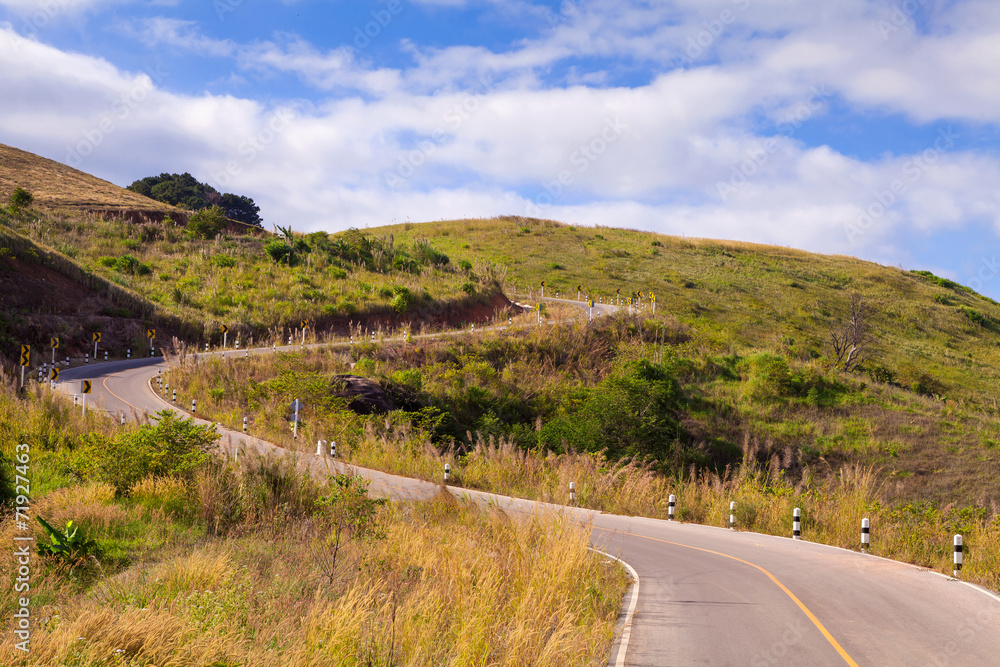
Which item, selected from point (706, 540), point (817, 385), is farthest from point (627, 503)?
point (817, 385)

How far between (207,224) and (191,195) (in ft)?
130

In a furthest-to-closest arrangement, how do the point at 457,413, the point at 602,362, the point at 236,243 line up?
the point at 236,243 → the point at 602,362 → the point at 457,413

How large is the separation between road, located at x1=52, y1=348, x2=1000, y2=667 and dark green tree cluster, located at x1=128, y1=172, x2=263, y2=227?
286 ft

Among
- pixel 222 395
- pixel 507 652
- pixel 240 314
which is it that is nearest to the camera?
pixel 507 652

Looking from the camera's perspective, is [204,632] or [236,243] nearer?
[204,632]

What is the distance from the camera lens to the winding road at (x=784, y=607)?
617 centimetres

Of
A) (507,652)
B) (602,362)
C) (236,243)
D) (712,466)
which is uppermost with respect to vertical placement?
(236,243)

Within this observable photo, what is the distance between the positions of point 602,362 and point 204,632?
98.8 feet

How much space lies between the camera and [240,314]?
37438mm

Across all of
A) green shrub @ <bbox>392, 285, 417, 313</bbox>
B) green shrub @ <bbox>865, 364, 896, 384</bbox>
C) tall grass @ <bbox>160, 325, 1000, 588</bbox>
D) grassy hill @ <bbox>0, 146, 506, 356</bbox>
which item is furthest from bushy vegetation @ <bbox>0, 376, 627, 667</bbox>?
green shrub @ <bbox>865, 364, 896, 384</bbox>

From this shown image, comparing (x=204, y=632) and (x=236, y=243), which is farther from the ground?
(x=236, y=243)

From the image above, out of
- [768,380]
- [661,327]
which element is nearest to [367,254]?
[661,327]

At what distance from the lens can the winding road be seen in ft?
20.2

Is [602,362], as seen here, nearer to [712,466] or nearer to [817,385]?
[712,466]
